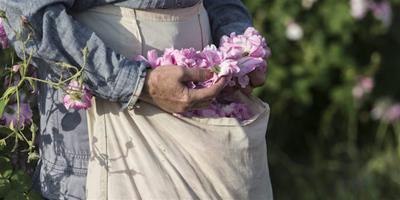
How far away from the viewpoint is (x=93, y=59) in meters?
2.13

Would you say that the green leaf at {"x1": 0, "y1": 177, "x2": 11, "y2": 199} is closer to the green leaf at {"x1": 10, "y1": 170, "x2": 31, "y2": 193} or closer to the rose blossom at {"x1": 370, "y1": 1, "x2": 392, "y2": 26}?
the green leaf at {"x1": 10, "y1": 170, "x2": 31, "y2": 193}

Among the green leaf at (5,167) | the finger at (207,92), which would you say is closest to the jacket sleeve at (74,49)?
the finger at (207,92)

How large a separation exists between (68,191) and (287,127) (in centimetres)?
342

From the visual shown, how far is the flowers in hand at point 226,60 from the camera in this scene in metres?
2.18

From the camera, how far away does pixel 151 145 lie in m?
2.19

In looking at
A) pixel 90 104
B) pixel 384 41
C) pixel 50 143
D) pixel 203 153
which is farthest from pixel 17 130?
pixel 384 41

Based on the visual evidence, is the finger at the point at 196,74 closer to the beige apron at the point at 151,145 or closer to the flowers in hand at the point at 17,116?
the beige apron at the point at 151,145

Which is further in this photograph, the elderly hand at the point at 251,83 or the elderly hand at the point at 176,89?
the elderly hand at the point at 251,83

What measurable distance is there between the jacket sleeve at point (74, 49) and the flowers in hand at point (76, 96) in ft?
0.08

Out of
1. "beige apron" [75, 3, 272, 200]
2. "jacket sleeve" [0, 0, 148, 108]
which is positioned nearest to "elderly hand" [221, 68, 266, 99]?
"beige apron" [75, 3, 272, 200]

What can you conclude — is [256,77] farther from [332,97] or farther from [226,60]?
[332,97]

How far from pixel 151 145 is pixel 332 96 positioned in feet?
10.9

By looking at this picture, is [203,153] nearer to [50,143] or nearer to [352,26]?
[50,143]

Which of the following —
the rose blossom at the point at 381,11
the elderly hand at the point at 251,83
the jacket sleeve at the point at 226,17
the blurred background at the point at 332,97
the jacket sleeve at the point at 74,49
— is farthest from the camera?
the rose blossom at the point at 381,11
